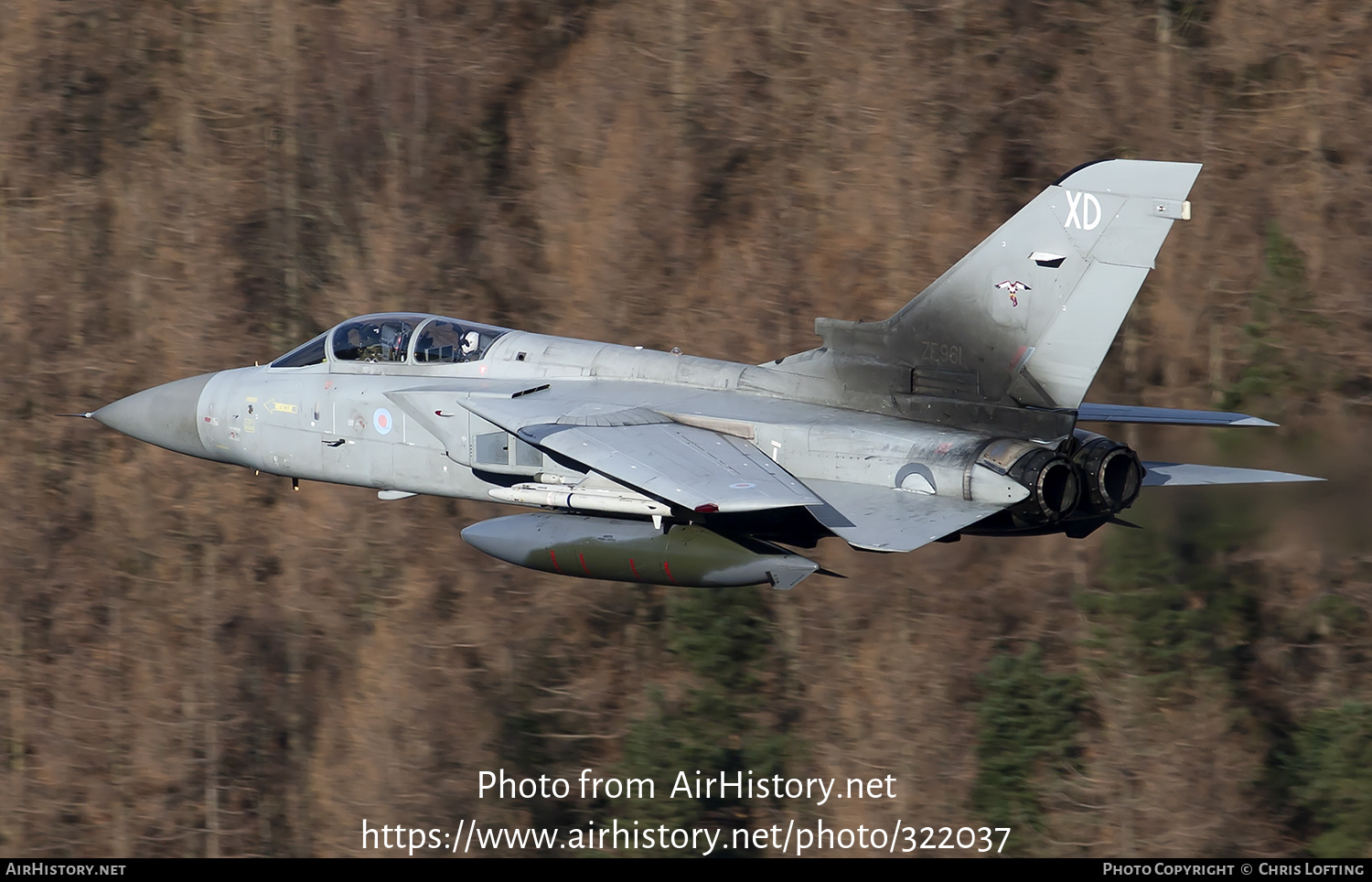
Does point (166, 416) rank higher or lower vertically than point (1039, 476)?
lower

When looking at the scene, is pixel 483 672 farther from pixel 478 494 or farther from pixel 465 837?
pixel 478 494

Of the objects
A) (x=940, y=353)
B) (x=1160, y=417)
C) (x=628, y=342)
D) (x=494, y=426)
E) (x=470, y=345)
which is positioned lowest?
(x=628, y=342)

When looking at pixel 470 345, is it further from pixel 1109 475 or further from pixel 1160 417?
pixel 1160 417

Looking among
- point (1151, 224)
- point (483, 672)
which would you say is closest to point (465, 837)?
point (483, 672)

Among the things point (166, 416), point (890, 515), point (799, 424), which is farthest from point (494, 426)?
point (166, 416)

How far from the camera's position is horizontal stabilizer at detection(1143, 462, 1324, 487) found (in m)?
14.0

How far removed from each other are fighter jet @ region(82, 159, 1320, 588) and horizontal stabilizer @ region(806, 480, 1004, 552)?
0.02 meters

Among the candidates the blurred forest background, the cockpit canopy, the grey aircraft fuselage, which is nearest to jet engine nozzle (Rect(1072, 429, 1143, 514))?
the grey aircraft fuselage

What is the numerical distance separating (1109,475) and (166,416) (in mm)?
10190

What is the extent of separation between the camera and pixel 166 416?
16.9m

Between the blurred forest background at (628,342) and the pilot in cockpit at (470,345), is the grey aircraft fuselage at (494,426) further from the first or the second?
the blurred forest background at (628,342)

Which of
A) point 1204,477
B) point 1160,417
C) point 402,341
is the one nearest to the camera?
point 1204,477

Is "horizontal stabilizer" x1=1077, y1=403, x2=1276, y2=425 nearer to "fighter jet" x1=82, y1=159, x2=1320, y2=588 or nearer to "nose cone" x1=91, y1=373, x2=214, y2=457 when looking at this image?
"fighter jet" x1=82, y1=159, x2=1320, y2=588
